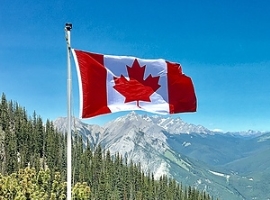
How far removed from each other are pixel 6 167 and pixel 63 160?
21789 mm

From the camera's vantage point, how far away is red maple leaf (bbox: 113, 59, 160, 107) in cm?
1527

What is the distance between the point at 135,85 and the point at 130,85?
210 mm

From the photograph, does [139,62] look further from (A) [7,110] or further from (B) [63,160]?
(A) [7,110]

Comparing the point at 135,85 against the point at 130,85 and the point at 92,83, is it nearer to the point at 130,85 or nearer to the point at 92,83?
the point at 130,85

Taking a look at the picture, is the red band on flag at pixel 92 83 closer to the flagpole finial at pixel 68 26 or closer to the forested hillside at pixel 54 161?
the flagpole finial at pixel 68 26

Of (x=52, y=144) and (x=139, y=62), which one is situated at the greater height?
(x=52, y=144)

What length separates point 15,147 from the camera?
5344 inches

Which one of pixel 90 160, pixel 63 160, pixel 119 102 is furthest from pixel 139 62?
pixel 90 160

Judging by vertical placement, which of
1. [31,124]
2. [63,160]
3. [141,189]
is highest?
[31,124]

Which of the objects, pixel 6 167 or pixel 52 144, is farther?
pixel 52 144

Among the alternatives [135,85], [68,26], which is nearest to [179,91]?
[135,85]

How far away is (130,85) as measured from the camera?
15.4 m

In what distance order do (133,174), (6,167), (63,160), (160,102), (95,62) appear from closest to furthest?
(95,62), (160,102), (6,167), (63,160), (133,174)

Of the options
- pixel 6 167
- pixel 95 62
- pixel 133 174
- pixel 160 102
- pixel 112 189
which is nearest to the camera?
pixel 95 62
